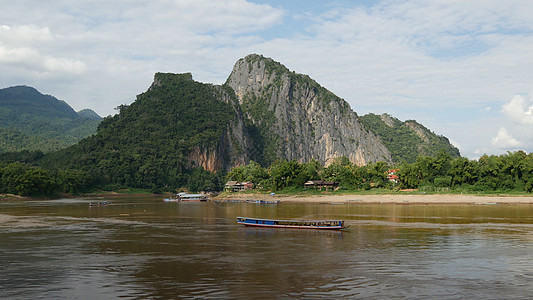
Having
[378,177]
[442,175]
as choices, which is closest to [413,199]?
[442,175]

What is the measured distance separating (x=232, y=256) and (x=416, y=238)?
16.6m

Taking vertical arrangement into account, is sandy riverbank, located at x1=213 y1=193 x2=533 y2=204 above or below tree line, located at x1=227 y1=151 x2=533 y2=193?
below

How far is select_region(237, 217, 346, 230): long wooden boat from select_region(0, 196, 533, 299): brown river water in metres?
0.70

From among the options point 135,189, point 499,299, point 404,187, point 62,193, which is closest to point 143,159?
point 135,189

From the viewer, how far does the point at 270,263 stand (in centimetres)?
2664

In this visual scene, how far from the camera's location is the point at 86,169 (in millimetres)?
166875

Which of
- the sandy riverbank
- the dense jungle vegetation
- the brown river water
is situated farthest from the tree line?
the brown river water

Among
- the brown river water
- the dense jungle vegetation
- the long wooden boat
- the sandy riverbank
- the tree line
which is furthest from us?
the dense jungle vegetation

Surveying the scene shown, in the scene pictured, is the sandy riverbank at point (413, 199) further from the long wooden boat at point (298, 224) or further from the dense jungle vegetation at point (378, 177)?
the long wooden boat at point (298, 224)

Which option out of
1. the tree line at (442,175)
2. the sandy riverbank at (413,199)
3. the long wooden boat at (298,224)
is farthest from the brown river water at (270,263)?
the tree line at (442,175)

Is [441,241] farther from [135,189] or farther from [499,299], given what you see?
[135,189]

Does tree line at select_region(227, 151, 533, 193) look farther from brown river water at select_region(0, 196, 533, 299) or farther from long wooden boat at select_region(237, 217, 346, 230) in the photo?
long wooden boat at select_region(237, 217, 346, 230)

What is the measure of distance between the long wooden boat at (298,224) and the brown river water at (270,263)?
2.29 feet

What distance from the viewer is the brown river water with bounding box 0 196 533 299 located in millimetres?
20109
